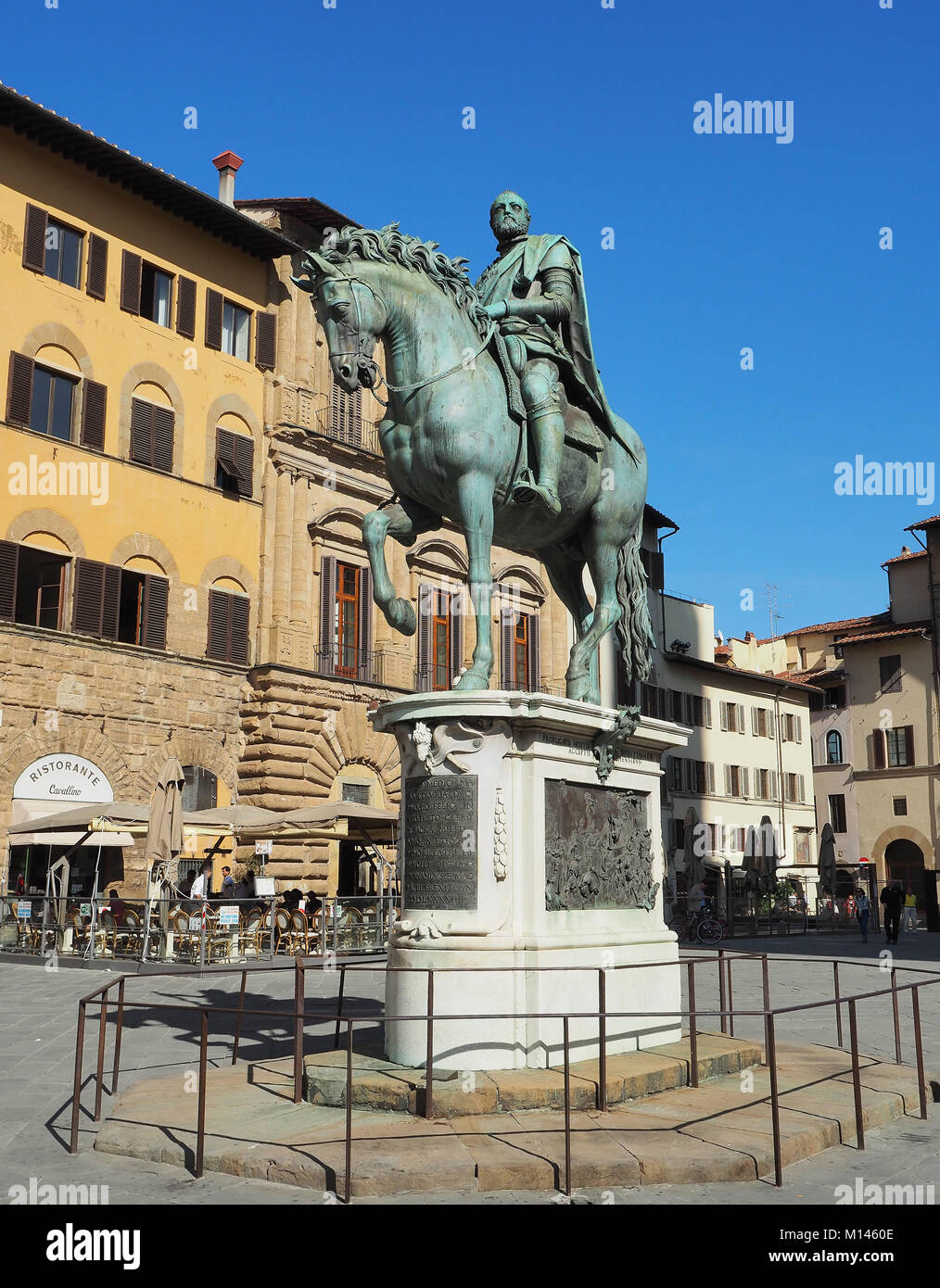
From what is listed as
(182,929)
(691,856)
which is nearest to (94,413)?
(182,929)

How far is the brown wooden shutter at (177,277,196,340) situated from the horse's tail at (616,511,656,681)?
867 inches

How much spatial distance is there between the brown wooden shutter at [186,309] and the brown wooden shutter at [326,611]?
20.4 feet

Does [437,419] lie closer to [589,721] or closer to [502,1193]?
[589,721]

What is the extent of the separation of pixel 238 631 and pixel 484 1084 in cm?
2336

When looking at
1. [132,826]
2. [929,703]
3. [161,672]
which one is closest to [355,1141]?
[132,826]

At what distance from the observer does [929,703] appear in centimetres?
5184

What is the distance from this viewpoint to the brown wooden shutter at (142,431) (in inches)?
1077

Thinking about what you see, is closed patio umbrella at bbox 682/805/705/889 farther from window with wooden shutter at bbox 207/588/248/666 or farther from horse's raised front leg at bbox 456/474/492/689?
horse's raised front leg at bbox 456/474/492/689

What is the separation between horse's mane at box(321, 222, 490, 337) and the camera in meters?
7.78

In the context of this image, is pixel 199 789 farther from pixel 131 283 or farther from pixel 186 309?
pixel 131 283

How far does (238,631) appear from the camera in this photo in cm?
2923

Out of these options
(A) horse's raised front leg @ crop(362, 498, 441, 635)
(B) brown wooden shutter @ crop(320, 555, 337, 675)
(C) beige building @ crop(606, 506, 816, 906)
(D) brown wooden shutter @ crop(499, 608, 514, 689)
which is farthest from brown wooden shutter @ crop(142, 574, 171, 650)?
(A) horse's raised front leg @ crop(362, 498, 441, 635)

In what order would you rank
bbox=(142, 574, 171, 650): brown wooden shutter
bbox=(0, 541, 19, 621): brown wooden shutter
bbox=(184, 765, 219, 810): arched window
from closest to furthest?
bbox=(0, 541, 19, 621): brown wooden shutter → bbox=(142, 574, 171, 650): brown wooden shutter → bbox=(184, 765, 219, 810): arched window
